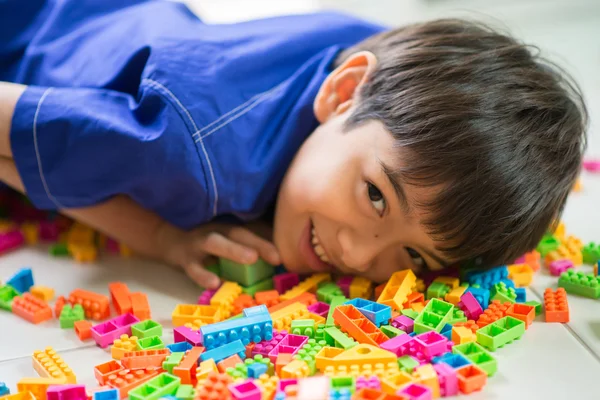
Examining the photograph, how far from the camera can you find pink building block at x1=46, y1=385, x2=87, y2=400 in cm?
68

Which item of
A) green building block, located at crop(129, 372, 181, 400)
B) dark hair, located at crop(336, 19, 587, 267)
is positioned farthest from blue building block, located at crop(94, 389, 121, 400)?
dark hair, located at crop(336, 19, 587, 267)

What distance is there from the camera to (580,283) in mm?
932

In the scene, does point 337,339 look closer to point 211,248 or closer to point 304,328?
Result: point 304,328

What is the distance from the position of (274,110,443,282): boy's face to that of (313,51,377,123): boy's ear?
0.10 feet

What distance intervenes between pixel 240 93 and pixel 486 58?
1.25ft

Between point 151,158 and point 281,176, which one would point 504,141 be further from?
point 151,158

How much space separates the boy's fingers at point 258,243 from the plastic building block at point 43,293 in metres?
0.29

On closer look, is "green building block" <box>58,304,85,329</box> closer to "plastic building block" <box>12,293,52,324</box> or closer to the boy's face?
"plastic building block" <box>12,293,52,324</box>

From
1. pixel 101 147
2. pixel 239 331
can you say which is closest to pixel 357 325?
pixel 239 331

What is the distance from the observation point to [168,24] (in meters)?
1.12

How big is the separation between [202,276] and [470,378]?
1.59 ft

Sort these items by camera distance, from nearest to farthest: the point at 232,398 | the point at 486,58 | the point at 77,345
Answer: the point at 232,398 → the point at 77,345 → the point at 486,58

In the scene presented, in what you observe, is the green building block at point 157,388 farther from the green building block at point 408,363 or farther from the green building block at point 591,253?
→ the green building block at point 591,253

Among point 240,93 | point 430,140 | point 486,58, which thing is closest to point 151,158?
point 240,93
